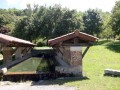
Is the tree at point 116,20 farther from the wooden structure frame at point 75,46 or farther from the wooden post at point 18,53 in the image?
the wooden structure frame at point 75,46

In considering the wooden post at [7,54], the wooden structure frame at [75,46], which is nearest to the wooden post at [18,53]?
the wooden post at [7,54]

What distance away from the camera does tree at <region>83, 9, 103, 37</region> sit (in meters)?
57.9

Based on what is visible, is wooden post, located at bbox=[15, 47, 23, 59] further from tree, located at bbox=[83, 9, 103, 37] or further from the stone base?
tree, located at bbox=[83, 9, 103, 37]

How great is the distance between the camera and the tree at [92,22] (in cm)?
5788

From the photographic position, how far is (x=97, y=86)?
1062 cm

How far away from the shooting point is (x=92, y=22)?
5934cm

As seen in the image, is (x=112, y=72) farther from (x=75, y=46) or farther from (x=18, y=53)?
(x=18, y=53)

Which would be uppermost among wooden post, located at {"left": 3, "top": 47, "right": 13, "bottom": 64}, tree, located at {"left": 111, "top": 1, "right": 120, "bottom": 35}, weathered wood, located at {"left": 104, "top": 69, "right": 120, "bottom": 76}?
tree, located at {"left": 111, "top": 1, "right": 120, "bottom": 35}

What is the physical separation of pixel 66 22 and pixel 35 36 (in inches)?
242

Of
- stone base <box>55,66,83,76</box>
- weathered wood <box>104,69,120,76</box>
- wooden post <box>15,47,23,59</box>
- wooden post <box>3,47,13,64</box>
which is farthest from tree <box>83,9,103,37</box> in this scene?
weathered wood <box>104,69,120,76</box>

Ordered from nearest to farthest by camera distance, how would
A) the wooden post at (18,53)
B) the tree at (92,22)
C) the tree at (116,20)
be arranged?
the wooden post at (18,53)
the tree at (116,20)
the tree at (92,22)

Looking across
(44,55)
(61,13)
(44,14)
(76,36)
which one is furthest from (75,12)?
(76,36)

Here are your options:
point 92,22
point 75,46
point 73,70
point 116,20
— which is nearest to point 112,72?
point 73,70

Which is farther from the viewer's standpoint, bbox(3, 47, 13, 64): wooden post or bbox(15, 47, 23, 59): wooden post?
bbox(15, 47, 23, 59): wooden post
